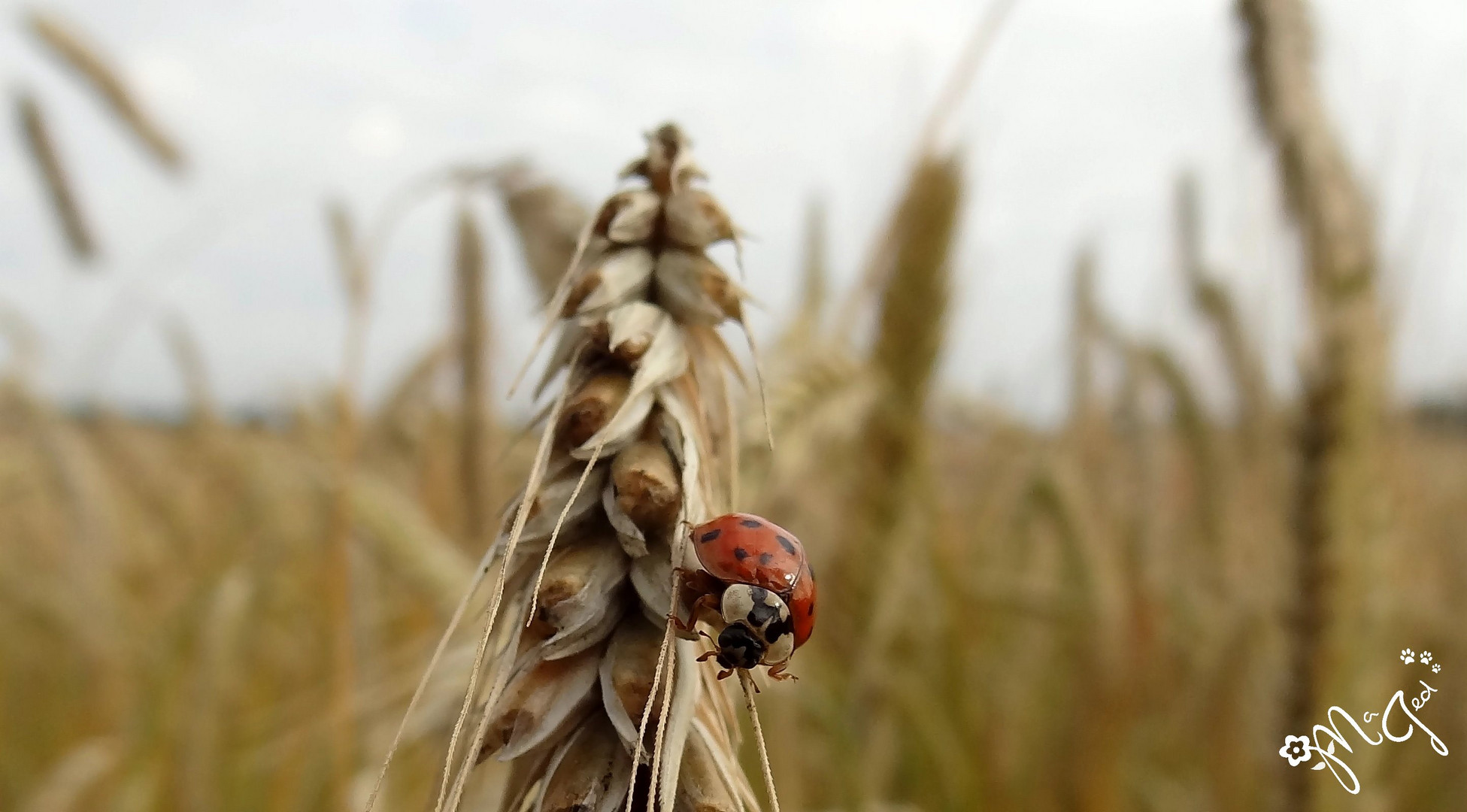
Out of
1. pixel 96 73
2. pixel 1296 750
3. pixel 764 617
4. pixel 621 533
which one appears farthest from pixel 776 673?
pixel 96 73

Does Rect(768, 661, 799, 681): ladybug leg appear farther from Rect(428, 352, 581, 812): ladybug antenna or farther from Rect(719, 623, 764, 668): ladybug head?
Rect(428, 352, 581, 812): ladybug antenna

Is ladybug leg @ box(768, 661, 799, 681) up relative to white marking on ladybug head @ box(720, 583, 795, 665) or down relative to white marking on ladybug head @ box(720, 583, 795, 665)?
down

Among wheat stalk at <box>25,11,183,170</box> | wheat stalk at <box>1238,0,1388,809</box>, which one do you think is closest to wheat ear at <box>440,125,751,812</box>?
wheat stalk at <box>1238,0,1388,809</box>

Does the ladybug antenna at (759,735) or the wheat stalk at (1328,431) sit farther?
the wheat stalk at (1328,431)

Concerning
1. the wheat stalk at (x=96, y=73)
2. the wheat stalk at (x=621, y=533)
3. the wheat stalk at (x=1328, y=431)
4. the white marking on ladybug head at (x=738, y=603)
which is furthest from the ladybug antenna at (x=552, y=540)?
the wheat stalk at (x=96, y=73)

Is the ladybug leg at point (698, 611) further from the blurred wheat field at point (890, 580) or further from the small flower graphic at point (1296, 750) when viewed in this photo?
the small flower graphic at point (1296, 750)

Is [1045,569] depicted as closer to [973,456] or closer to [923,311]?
[973,456]

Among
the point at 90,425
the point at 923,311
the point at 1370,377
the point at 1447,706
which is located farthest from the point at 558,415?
the point at 90,425
